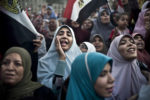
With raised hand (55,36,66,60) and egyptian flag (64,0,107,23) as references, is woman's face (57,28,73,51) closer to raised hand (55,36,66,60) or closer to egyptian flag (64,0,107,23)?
raised hand (55,36,66,60)

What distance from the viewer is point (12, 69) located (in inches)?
85.7

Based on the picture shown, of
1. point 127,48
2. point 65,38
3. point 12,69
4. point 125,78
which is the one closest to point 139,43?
point 127,48

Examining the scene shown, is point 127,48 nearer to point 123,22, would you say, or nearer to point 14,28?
point 14,28

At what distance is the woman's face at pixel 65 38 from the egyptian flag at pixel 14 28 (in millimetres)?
382

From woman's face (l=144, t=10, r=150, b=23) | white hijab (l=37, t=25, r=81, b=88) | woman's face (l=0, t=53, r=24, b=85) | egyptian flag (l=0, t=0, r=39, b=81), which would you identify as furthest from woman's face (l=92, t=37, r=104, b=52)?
woman's face (l=0, t=53, r=24, b=85)

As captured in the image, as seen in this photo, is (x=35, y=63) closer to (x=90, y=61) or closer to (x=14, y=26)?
(x=14, y=26)

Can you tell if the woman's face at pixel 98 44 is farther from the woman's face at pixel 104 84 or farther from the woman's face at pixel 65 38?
the woman's face at pixel 104 84

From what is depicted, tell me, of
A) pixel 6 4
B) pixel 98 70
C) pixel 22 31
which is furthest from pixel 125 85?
pixel 6 4

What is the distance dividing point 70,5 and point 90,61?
2.52 meters

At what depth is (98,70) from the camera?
6.63 feet

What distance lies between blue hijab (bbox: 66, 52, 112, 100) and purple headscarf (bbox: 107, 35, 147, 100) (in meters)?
0.67

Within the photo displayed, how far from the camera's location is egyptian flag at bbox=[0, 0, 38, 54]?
2895 millimetres

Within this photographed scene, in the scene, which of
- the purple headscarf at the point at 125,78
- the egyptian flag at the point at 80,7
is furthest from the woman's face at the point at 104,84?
the egyptian flag at the point at 80,7

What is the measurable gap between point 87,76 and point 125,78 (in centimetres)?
90
